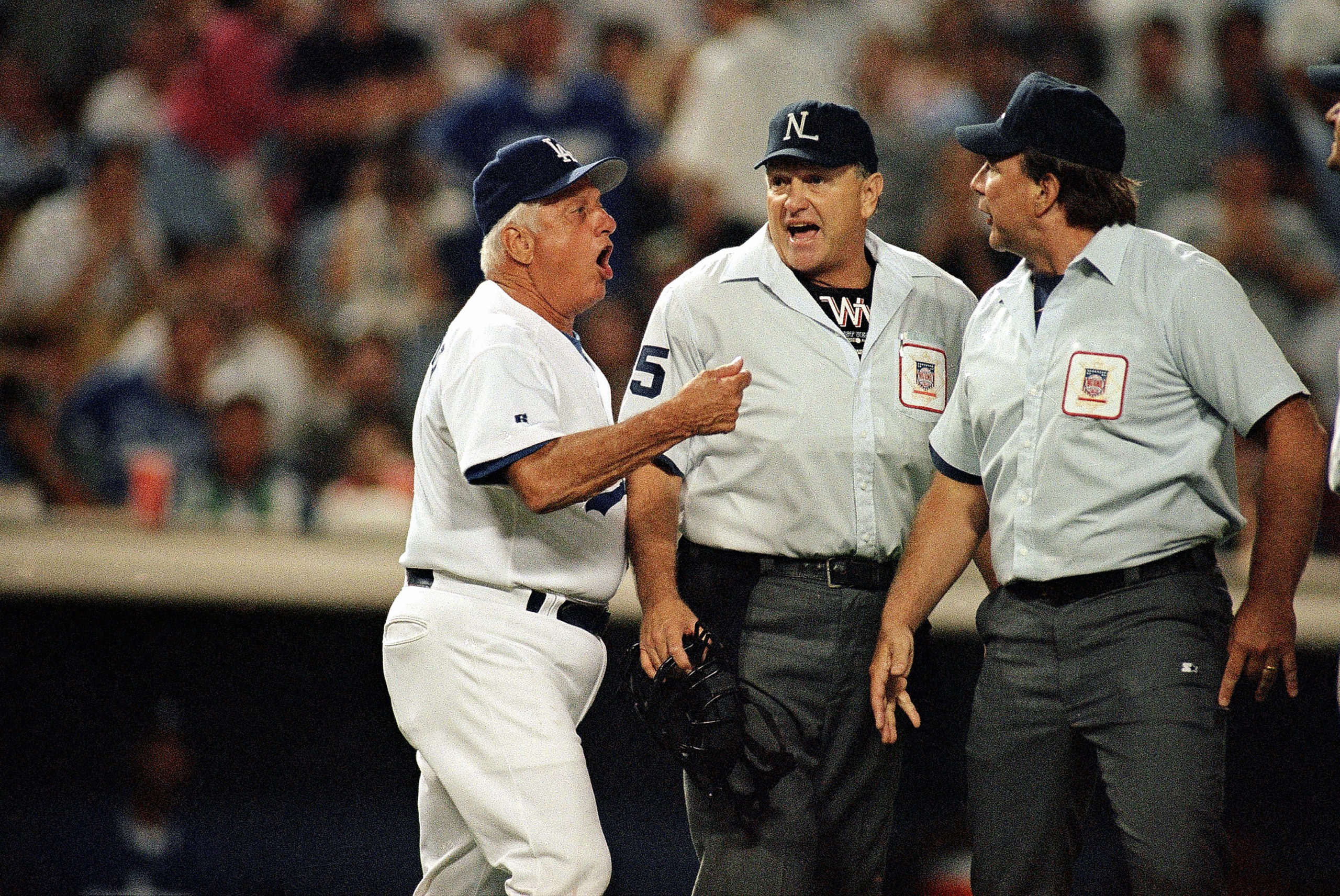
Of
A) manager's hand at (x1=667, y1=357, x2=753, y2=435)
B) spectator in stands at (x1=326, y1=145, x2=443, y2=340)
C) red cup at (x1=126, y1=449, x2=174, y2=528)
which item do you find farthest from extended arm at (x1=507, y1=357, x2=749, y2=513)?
spectator in stands at (x1=326, y1=145, x2=443, y2=340)

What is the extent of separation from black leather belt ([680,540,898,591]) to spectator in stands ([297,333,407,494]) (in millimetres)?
3207

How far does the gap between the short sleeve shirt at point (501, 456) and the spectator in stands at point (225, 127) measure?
14.3 feet

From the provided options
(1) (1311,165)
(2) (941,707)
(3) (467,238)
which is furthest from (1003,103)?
(2) (941,707)

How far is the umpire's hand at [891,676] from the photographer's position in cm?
271

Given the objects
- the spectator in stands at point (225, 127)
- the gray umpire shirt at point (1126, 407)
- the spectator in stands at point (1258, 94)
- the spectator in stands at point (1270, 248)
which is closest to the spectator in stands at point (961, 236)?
the spectator in stands at point (1270, 248)

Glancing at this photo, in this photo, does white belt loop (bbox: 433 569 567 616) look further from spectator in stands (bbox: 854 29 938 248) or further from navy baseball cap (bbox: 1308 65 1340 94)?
spectator in stands (bbox: 854 29 938 248)

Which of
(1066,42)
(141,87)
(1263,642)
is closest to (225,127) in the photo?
(141,87)

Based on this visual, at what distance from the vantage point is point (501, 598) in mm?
2668

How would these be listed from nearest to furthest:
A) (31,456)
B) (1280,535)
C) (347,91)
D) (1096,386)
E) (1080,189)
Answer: (1280,535) < (1096,386) < (1080,189) < (31,456) < (347,91)

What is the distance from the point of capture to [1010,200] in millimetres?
2684

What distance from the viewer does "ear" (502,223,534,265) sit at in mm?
2854

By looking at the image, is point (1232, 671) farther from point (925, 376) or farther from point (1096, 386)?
point (925, 376)

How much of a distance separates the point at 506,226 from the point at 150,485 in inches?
122

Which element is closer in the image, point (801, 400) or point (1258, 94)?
point (801, 400)
